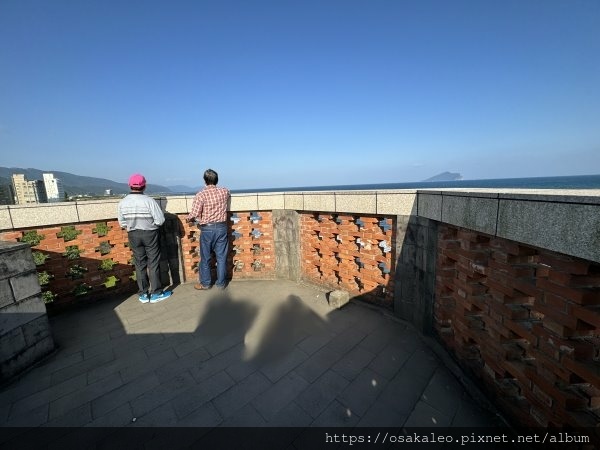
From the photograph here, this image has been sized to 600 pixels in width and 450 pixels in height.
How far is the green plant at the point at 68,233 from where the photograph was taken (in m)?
4.29

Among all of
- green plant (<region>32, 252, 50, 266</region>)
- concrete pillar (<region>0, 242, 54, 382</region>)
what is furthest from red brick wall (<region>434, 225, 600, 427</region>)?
green plant (<region>32, 252, 50, 266</region>)

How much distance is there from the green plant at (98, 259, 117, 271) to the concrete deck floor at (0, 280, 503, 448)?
32.8 inches

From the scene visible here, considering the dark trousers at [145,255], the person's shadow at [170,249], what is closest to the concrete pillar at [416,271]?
the dark trousers at [145,255]

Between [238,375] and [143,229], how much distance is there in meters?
2.93

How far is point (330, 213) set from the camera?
4746 millimetres

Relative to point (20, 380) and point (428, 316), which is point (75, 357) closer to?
point (20, 380)

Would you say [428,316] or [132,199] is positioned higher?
[132,199]

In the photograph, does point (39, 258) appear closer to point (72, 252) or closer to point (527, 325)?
point (72, 252)

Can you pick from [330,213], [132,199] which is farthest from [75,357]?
[330,213]

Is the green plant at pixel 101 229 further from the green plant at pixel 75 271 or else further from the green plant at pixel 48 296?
the green plant at pixel 48 296

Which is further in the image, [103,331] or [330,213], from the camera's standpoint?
[330,213]

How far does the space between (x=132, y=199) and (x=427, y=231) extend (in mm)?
4520

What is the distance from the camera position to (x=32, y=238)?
159 inches

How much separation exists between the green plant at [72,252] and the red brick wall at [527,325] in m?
5.68
